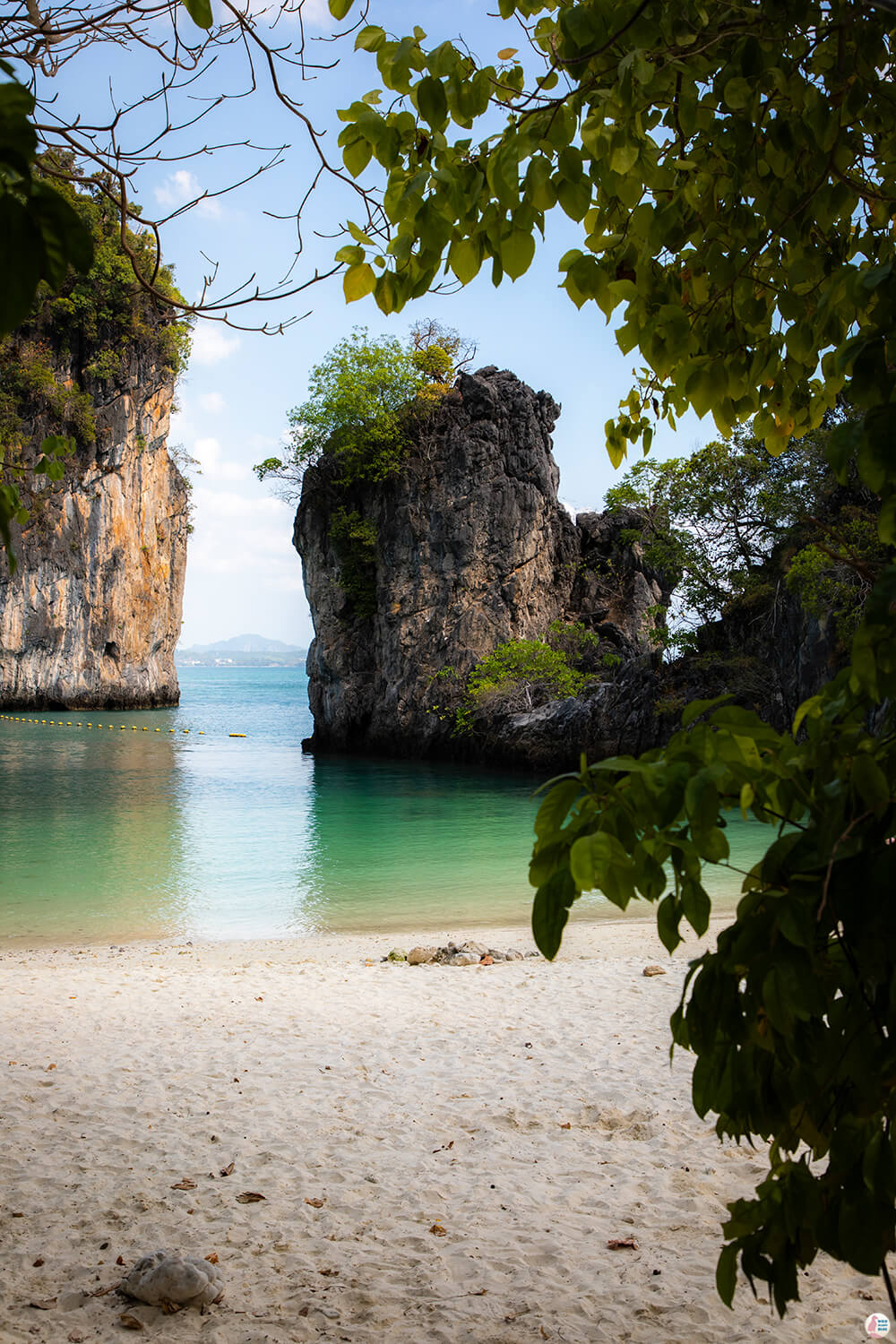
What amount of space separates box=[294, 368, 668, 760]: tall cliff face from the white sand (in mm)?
20396

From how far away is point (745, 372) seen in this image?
7.44 ft

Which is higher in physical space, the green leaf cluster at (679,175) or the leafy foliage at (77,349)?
the leafy foliage at (77,349)

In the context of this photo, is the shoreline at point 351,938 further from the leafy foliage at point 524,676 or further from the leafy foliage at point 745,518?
the leafy foliage at point 524,676

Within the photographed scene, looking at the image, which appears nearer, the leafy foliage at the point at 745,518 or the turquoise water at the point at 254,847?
the turquoise water at the point at 254,847

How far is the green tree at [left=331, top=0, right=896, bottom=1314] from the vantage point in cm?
107

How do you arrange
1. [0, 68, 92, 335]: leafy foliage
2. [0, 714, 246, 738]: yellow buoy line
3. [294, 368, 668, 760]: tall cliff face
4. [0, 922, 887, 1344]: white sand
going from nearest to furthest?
[0, 68, 92, 335]: leafy foliage, [0, 922, 887, 1344]: white sand, [294, 368, 668, 760]: tall cliff face, [0, 714, 246, 738]: yellow buoy line

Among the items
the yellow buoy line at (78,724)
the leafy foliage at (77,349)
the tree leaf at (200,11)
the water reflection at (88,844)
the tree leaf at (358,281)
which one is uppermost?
the leafy foliage at (77,349)

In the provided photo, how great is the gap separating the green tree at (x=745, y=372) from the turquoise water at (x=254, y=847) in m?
8.05

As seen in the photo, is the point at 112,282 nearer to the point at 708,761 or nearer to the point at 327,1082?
the point at 327,1082

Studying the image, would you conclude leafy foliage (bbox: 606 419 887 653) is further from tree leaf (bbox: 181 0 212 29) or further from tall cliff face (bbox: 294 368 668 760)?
tree leaf (bbox: 181 0 212 29)

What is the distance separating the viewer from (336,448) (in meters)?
28.8

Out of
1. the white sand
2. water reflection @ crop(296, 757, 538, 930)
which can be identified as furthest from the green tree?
water reflection @ crop(296, 757, 538, 930)

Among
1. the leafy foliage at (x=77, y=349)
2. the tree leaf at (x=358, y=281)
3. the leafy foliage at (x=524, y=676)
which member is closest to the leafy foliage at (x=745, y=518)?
the leafy foliage at (x=524, y=676)

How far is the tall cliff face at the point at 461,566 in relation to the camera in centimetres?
2748
